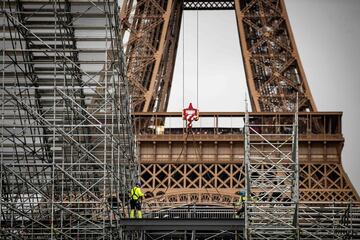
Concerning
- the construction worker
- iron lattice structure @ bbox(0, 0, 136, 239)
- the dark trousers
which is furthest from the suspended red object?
the dark trousers

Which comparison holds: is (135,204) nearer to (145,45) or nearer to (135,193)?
(135,193)

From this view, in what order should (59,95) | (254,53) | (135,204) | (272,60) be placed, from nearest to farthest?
(135,204)
(59,95)
(272,60)
(254,53)

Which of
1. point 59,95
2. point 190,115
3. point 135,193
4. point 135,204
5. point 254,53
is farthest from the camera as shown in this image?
point 254,53

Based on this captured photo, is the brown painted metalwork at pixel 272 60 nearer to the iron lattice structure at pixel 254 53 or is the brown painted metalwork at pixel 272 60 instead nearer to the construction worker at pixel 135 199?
the iron lattice structure at pixel 254 53

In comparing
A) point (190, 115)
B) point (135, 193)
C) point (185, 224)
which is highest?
point (190, 115)

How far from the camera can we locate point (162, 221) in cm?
4394

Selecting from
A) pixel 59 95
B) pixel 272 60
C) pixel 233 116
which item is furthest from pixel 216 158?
pixel 59 95

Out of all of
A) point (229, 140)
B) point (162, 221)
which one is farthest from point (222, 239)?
point (162, 221)

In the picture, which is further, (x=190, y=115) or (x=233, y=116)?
(x=233, y=116)

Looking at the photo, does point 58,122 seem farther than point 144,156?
No

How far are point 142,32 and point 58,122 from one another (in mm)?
16715

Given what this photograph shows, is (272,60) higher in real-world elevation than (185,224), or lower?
higher

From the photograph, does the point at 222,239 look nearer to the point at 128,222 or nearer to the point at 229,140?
the point at 229,140

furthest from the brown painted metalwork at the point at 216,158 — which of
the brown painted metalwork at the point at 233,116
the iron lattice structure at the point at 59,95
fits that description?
the iron lattice structure at the point at 59,95
